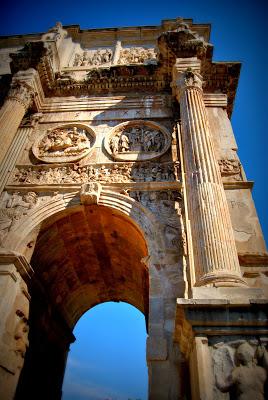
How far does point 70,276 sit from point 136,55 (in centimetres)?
942

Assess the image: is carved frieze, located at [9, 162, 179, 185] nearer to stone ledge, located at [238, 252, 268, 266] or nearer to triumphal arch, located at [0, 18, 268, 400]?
triumphal arch, located at [0, 18, 268, 400]

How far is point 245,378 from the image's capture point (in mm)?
3309

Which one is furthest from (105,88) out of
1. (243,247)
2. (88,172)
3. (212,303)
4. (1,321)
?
(212,303)

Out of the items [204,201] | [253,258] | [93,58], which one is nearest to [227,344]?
[253,258]

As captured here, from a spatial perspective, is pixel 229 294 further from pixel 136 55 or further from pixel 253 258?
pixel 136 55

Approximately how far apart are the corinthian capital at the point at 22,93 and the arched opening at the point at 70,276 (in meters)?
4.24

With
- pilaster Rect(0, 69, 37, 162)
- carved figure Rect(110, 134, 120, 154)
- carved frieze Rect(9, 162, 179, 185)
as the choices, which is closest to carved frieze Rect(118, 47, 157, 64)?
pilaster Rect(0, 69, 37, 162)

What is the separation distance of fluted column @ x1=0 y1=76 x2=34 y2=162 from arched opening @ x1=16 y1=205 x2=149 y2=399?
2705mm

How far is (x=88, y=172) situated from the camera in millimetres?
8156

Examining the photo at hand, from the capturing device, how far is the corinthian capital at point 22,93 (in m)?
9.25

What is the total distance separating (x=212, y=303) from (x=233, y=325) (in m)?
0.36

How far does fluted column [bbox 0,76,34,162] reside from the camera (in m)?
8.21

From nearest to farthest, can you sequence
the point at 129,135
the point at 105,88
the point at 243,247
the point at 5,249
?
the point at 243,247 < the point at 5,249 < the point at 129,135 < the point at 105,88

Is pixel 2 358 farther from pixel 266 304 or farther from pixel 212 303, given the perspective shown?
pixel 266 304
